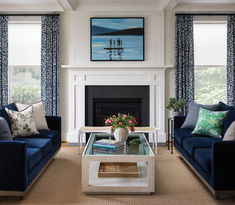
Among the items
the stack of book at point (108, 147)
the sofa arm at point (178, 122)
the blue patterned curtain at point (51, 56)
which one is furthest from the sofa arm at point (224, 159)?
the blue patterned curtain at point (51, 56)

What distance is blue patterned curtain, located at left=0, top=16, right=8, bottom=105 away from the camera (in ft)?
18.9

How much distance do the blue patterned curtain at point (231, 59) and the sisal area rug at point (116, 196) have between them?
8.09 ft

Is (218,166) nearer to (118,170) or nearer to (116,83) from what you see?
(118,170)

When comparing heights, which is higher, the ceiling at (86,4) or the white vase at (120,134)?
the ceiling at (86,4)

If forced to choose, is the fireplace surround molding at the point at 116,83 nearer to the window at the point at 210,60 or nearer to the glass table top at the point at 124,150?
the window at the point at 210,60

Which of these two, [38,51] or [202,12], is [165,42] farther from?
[38,51]

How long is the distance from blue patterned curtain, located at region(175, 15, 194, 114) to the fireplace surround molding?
0.35m

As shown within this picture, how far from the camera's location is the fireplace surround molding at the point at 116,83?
577 centimetres

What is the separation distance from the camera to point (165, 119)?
19.2ft

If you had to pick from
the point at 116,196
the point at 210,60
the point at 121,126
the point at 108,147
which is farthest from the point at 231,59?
the point at 116,196

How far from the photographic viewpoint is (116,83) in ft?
19.0

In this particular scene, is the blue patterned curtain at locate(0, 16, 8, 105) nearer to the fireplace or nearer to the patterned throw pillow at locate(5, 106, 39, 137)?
the fireplace

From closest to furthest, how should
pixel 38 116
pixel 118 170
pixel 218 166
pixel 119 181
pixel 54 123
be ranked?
1. pixel 218 166
2. pixel 119 181
3. pixel 118 170
4. pixel 38 116
5. pixel 54 123

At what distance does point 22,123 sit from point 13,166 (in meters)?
1.31
